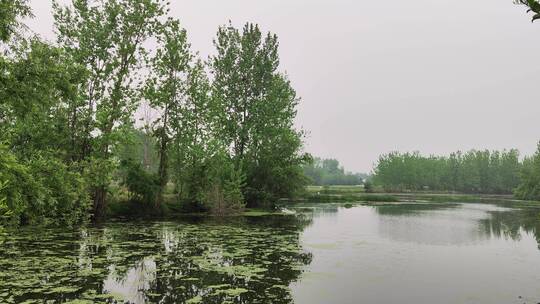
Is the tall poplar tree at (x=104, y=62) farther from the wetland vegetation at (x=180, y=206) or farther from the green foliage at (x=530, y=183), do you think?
the green foliage at (x=530, y=183)

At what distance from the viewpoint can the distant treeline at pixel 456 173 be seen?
118m

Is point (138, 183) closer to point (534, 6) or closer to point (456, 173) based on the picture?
point (534, 6)

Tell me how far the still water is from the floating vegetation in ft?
0.12

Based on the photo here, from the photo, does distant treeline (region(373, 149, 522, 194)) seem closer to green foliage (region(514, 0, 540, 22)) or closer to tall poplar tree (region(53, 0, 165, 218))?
tall poplar tree (region(53, 0, 165, 218))

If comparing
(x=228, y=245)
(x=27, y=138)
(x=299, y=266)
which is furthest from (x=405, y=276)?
→ (x=27, y=138)

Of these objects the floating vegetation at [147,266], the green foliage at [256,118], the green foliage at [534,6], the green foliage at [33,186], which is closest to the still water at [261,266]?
the floating vegetation at [147,266]

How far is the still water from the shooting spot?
11.3 m

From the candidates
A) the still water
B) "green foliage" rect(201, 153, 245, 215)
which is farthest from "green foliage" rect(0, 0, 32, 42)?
"green foliage" rect(201, 153, 245, 215)

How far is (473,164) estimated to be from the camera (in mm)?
120438

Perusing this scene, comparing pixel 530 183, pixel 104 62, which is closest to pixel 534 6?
pixel 104 62

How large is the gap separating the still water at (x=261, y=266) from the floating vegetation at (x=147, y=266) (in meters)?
0.04

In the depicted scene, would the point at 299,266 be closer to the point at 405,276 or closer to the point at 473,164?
the point at 405,276

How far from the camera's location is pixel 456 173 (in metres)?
122

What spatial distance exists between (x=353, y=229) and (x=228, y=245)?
11857 millimetres
